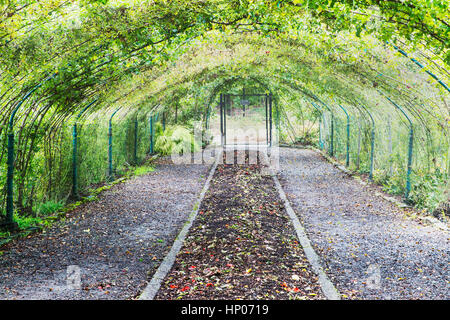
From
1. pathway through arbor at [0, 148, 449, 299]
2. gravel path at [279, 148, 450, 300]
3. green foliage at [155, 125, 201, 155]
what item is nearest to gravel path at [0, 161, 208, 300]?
pathway through arbor at [0, 148, 449, 299]

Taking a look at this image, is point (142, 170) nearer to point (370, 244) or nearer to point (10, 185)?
point (10, 185)

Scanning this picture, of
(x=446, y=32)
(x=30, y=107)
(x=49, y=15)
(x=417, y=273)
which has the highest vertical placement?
(x=49, y=15)

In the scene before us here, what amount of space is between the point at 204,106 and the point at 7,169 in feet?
52.4

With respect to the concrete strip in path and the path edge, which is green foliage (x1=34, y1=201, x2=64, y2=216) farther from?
the concrete strip in path

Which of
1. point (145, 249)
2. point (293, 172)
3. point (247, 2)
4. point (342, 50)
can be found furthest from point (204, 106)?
point (145, 249)

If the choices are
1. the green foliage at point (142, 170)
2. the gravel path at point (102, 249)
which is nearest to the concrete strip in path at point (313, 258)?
the gravel path at point (102, 249)

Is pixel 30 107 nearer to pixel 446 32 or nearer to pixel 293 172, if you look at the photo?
pixel 446 32

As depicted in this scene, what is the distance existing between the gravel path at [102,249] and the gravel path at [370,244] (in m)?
2.09

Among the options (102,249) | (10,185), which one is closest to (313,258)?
(102,249)

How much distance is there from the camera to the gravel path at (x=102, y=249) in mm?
4535

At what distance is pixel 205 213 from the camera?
8039 mm

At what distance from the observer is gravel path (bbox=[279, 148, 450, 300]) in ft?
15.3

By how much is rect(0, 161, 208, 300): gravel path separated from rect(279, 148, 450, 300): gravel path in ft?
6.86

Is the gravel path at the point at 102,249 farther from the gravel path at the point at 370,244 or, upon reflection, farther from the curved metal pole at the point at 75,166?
the gravel path at the point at 370,244
